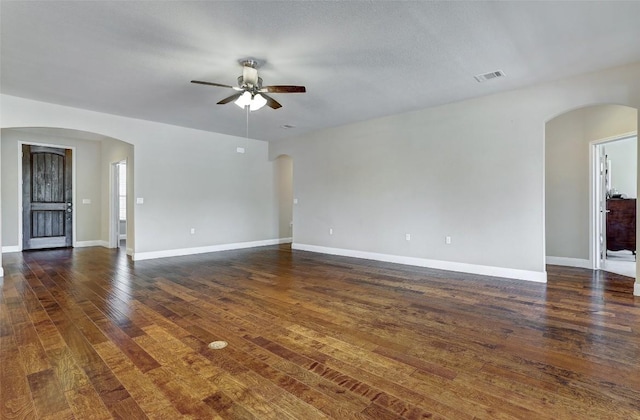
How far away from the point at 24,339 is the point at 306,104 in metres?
4.37

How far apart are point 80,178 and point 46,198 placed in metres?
0.84

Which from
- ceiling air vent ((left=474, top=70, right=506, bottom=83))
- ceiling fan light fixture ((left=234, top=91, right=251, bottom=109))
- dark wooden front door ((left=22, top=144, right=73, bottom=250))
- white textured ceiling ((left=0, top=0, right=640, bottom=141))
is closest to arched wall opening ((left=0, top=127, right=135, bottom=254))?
dark wooden front door ((left=22, top=144, right=73, bottom=250))

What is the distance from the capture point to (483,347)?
2.41 m

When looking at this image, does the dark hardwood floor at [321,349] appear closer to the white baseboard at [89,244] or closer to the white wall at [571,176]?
the white wall at [571,176]

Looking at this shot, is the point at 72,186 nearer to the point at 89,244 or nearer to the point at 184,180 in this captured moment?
the point at 89,244

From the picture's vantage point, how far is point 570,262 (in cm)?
536

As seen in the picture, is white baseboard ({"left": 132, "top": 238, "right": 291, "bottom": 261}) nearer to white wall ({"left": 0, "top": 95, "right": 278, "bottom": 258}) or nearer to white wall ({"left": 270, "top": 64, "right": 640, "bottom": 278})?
white wall ({"left": 0, "top": 95, "right": 278, "bottom": 258})

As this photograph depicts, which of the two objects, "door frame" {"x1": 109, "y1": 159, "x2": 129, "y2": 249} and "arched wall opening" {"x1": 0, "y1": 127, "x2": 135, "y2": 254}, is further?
"door frame" {"x1": 109, "y1": 159, "x2": 129, "y2": 249}

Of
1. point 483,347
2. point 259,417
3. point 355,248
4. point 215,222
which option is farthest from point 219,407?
point 215,222

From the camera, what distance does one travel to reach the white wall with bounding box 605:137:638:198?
6820 millimetres

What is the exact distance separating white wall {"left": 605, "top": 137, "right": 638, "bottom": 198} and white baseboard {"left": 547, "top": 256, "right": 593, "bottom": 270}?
3.00 meters

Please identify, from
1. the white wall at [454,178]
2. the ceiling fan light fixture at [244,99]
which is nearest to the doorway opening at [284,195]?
the white wall at [454,178]

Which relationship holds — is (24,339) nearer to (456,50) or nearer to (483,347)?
(483,347)

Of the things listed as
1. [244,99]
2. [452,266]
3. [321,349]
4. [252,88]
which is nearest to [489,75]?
[452,266]
